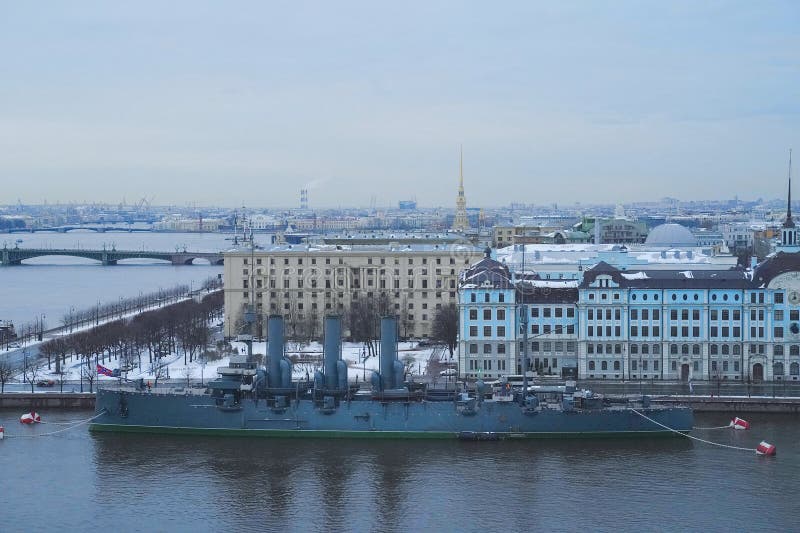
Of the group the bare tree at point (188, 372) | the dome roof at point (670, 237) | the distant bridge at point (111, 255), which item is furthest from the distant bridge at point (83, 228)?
the bare tree at point (188, 372)

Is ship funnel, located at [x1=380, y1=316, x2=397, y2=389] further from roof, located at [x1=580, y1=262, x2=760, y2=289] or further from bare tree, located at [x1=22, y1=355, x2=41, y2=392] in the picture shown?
bare tree, located at [x1=22, y1=355, x2=41, y2=392]

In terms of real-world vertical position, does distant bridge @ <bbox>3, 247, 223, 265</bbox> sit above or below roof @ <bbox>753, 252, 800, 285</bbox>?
below

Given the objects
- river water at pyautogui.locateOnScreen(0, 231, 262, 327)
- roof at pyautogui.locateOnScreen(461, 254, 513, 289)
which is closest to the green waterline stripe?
roof at pyautogui.locateOnScreen(461, 254, 513, 289)

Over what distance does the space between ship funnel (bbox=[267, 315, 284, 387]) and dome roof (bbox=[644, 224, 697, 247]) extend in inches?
1289

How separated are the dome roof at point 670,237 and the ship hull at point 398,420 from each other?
31.1m

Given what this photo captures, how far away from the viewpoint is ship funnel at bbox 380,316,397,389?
26078 millimetres

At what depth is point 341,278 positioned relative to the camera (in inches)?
1730

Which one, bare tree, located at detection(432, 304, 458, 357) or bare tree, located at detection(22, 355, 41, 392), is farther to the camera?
bare tree, located at detection(432, 304, 458, 357)

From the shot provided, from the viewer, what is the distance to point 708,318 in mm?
31891

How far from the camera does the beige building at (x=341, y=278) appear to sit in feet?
142

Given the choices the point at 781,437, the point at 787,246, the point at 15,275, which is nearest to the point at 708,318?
the point at 787,246

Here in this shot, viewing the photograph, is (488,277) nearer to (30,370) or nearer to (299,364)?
(299,364)

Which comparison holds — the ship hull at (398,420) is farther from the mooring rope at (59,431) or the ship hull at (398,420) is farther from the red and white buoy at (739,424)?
the red and white buoy at (739,424)

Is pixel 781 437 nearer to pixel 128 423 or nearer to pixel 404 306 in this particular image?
pixel 128 423
